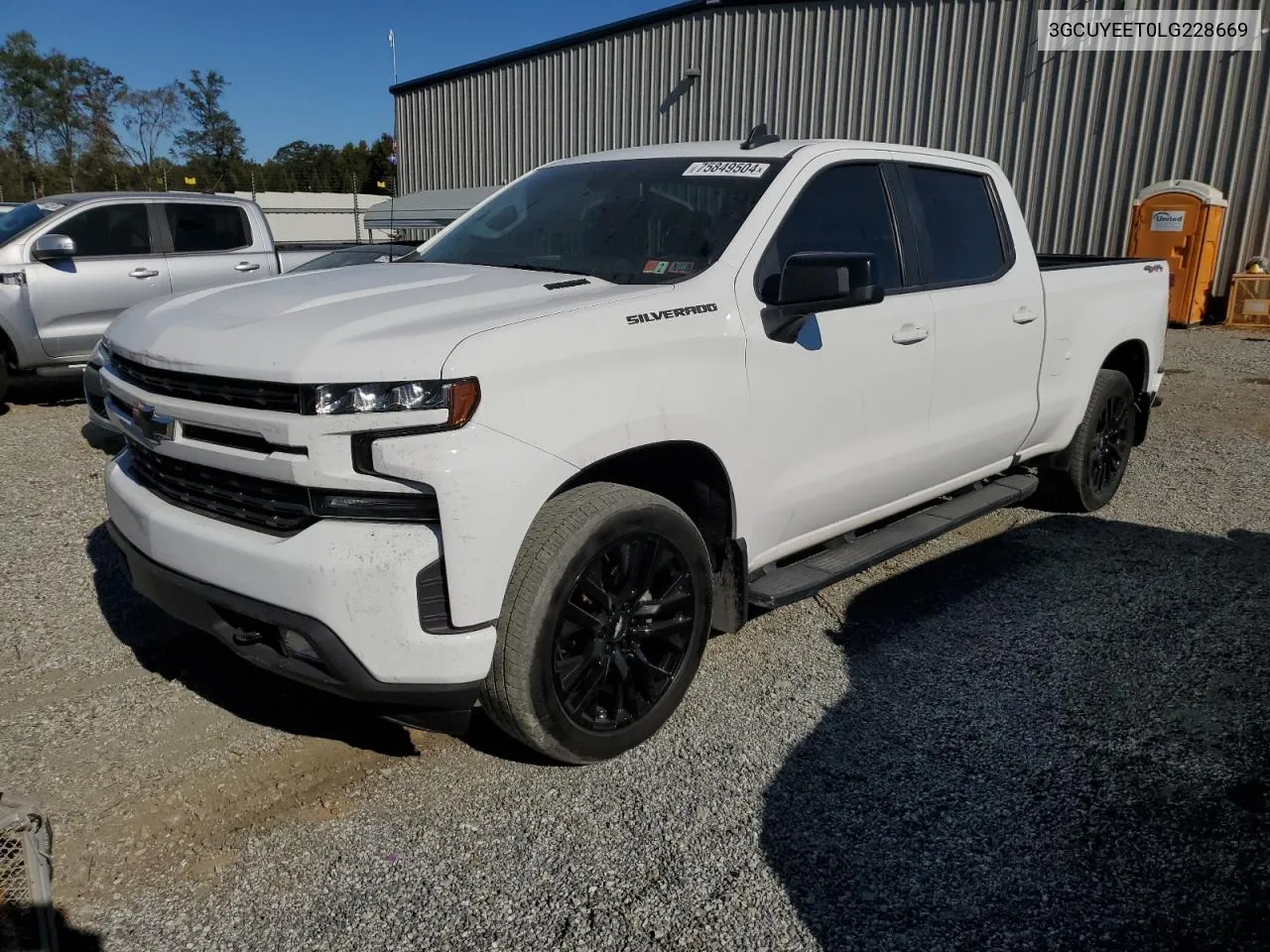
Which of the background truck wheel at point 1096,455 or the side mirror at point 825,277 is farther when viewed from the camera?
the background truck wheel at point 1096,455

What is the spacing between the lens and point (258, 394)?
2.63 m

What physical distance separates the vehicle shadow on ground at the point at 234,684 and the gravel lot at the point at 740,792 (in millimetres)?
14

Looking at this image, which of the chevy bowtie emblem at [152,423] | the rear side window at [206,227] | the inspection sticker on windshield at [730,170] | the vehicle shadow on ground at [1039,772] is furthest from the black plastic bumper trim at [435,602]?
the rear side window at [206,227]

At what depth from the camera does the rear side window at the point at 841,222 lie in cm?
363

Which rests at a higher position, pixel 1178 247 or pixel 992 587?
pixel 1178 247

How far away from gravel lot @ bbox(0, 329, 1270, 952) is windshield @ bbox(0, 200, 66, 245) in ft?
16.3

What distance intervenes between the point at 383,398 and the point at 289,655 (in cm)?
76

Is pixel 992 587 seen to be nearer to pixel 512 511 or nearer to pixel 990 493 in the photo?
pixel 990 493

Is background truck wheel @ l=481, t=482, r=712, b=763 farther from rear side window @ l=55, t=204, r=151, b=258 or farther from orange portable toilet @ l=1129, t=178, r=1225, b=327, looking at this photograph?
orange portable toilet @ l=1129, t=178, r=1225, b=327

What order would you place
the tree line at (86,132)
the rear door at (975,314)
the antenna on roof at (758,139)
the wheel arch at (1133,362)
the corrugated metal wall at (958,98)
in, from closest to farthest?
the antenna on roof at (758,139), the rear door at (975,314), the wheel arch at (1133,362), the corrugated metal wall at (958,98), the tree line at (86,132)

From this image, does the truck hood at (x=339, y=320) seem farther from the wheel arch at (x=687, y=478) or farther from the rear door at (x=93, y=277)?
the rear door at (x=93, y=277)

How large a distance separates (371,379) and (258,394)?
1.10ft

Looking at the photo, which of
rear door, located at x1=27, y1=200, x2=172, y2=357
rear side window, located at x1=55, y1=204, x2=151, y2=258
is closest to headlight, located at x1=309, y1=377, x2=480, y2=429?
rear door, located at x1=27, y1=200, x2=172, y2=357

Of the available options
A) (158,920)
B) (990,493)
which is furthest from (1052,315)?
(158,920)
